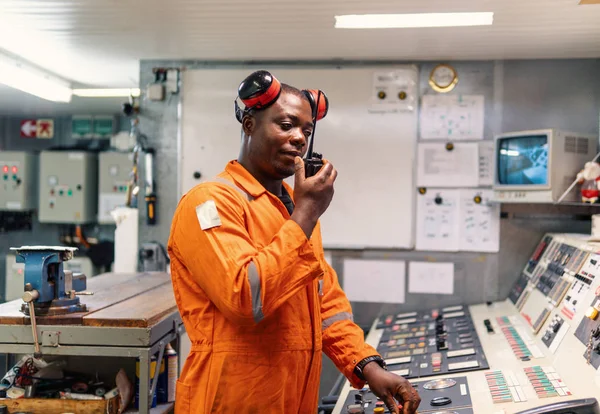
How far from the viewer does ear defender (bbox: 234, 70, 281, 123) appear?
167 cm

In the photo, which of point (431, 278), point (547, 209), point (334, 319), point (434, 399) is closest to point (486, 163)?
point (547, 209)

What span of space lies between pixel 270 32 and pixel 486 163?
1.61 meters

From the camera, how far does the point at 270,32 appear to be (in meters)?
3.29

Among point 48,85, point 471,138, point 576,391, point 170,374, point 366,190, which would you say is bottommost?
point 170,374

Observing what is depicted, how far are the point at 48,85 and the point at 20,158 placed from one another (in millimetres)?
2180

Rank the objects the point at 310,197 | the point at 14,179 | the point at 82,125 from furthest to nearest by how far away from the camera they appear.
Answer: the point at 82,125, the point at 14,179, the point at 310,197

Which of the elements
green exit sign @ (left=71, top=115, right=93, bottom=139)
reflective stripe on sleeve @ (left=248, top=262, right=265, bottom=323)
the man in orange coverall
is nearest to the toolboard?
the man in orange coverall

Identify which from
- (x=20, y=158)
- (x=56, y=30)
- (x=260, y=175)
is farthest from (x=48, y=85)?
(x=260, y=175)

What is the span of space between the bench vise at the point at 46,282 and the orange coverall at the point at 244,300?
83cm

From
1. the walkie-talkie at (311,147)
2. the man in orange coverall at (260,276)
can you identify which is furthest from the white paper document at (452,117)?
the man in orange coverall at (260,276)

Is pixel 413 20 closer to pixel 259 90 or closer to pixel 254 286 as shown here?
pixel 259 90

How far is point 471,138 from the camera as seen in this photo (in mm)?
3811

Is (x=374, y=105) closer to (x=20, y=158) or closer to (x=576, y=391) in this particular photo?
(x=576, y=391)

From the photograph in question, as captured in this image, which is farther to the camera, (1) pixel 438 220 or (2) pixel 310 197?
(1) pixel 438 220
